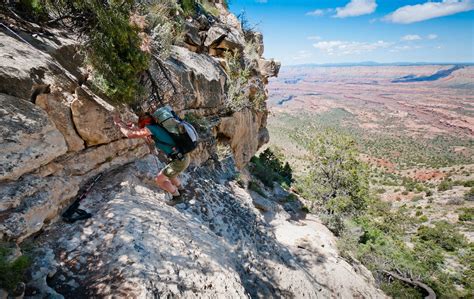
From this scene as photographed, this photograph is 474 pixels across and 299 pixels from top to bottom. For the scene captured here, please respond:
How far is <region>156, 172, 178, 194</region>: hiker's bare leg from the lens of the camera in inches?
217

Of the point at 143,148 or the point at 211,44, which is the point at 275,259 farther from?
the point at 211,44

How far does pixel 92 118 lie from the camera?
474cm

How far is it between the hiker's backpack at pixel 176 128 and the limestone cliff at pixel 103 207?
3.74ft

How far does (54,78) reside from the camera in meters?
4.31

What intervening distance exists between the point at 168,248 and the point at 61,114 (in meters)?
2.69

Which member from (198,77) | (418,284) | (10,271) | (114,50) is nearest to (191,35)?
(198,77)

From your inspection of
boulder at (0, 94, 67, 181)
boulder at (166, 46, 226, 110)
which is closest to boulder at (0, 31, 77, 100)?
boulder at (0, 94, 67, 181)

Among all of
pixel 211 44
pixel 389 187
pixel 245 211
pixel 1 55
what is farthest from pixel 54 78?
pixel 389 187

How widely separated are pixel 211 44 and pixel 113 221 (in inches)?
381

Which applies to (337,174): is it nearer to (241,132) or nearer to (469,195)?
(241,132)

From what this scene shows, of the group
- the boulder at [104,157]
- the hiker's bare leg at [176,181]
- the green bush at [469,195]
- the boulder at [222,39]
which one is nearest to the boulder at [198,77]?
the boulder at [222,39]

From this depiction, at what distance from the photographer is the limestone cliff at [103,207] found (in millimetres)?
3316

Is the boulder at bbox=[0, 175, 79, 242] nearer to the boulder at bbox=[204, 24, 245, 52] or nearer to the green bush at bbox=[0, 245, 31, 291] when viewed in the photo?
the green bush at bbox=[0, 245, 31, 291]

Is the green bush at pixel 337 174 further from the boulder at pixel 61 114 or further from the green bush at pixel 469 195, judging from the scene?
the green bush at pixel 469 195
